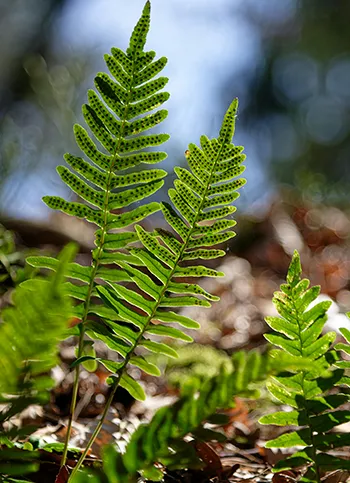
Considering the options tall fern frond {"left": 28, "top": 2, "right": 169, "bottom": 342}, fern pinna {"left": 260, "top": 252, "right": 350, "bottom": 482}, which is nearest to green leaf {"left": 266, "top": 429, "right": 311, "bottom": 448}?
fern pinna {"left": 260, "top": 252, "right": 350, "bottom": 482}

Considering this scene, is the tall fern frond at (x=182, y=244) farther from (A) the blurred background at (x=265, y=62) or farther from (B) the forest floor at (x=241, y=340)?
(A) the blurred background at (x=265, y=62)

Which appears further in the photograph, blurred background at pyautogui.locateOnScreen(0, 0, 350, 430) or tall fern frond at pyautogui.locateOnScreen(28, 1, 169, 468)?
blurred background at pyautogui.locateOnScreen(0, 0, 350, 430)

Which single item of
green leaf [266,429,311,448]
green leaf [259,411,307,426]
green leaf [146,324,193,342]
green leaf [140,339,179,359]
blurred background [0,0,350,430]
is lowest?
green leaf [266,429,311,448]

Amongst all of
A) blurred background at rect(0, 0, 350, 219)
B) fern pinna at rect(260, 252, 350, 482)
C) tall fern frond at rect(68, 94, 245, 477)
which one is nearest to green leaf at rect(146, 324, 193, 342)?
tall fern frond at rect(68, 94, 245, 477)

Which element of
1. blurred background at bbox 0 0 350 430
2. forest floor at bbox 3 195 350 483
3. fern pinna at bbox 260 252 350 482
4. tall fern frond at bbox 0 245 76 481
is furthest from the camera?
blurred background at bbox 0 0 350 430

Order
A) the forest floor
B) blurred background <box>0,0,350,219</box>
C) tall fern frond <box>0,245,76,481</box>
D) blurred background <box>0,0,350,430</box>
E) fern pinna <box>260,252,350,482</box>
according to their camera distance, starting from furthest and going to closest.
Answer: blurred background <box>0,0,350,219</box>, blurred background <box>0,0,350,430</box>, the forest floor, fern pinna <box>260,252,350,482</box>, tall fern frond <box>0,245,76,481</box>

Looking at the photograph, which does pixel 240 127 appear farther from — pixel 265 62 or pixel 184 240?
pixel 184 240

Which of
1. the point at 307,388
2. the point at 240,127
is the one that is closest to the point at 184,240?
the point at 307,388

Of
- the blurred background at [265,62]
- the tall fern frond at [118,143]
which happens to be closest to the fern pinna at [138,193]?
the tall fern frond at [118,143]

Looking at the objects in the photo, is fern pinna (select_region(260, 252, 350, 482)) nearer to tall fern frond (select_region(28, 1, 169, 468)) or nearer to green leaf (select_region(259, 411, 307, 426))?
green leaf (select_region(259, 411, 307, 426))

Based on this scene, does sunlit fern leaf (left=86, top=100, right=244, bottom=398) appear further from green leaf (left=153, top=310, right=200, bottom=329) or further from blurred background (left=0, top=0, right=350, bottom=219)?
blurred background (left=0, top=0, right=350, bottom=219)

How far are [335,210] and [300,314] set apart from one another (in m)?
3.91

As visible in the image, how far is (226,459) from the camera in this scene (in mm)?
954

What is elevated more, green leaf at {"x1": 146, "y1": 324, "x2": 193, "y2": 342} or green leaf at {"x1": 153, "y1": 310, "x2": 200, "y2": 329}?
green leaf at {"x1": 153, "y1": 310, "x2": 200, "y2": 329}
